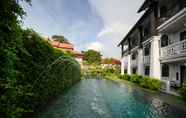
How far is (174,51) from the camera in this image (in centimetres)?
1406

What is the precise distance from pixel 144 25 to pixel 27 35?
19.1m

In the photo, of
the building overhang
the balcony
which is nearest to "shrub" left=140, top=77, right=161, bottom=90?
the balcony

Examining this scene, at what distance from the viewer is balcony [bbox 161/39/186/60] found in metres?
12.9

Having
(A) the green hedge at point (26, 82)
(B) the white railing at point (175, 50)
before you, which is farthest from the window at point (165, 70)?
(A) the green hedge at point (26, 82)

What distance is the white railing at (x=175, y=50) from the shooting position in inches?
509

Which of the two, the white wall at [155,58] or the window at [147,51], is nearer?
the white wall at [155,58]

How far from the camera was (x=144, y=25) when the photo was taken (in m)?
22.1

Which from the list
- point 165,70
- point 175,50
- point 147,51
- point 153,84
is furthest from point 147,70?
point 175,50

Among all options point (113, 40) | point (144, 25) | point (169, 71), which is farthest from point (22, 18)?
point (113, 40)

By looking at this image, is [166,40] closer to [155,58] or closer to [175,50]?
[155,58]

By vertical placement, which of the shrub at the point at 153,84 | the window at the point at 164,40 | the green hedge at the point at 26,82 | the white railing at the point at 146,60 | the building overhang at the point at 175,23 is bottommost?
the shrub at the point at 153,84

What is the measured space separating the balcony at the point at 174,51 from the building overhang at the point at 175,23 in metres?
1.59

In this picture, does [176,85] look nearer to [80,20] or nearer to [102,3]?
[102,3]

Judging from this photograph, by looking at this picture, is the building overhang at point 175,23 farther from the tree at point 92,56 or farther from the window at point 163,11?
the tree at point 92,56
